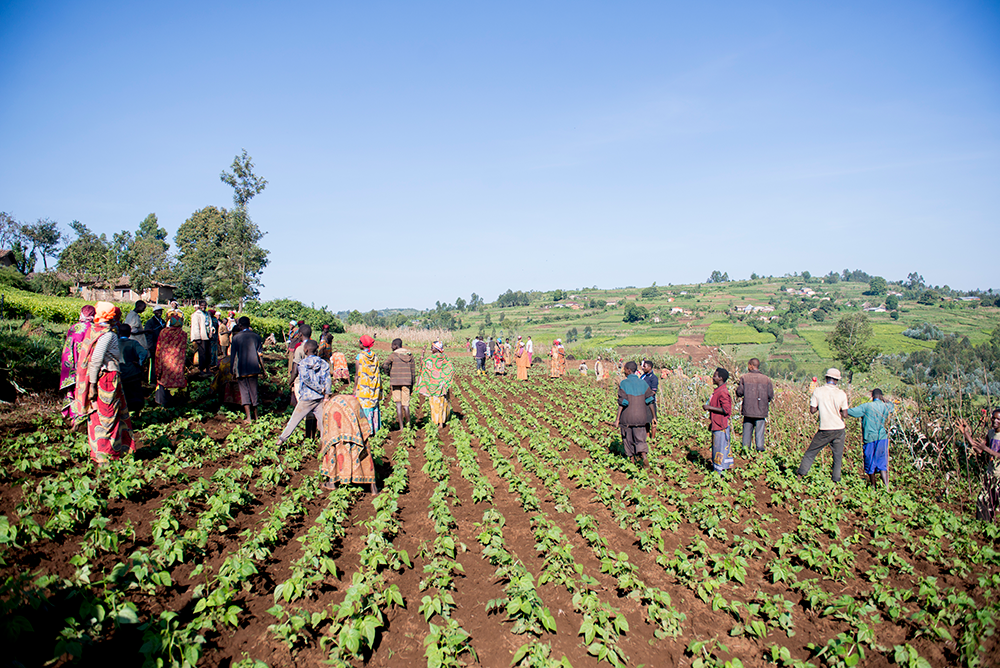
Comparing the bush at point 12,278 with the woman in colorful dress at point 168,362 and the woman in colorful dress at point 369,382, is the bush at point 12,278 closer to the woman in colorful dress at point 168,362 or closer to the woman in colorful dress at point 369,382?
the woman in colorful dress at point 168,362

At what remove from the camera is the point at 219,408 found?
36.0 feet

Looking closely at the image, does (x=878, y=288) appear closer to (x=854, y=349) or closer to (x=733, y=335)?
(x=733, y=335)

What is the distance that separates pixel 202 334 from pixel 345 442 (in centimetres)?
708

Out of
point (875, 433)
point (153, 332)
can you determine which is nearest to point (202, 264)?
point (153, 332)

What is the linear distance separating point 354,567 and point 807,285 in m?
124

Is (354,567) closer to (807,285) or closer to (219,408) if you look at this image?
(219,408)

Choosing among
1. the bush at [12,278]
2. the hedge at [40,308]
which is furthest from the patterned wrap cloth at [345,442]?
the bush at [12,278]

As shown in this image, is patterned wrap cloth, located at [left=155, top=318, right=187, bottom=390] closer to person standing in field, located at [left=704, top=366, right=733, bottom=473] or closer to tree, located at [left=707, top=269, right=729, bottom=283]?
person standing in field, located at [left=704, top=366, right=733, bottom=473]

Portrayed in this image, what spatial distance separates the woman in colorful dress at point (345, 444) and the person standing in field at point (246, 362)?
3.60 meters

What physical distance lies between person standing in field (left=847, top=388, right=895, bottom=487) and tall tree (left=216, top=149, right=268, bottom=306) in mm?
33182

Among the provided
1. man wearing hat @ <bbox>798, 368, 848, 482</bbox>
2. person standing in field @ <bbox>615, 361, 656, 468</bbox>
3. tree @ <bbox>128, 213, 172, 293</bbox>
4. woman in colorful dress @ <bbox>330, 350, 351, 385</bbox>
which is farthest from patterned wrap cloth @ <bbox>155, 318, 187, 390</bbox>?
tree @ <bbox>128, 213, 172, 293</bbox>

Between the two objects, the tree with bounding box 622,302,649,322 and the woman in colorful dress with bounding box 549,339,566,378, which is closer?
the woman in colorful dress with bounding box 549,339,566,378

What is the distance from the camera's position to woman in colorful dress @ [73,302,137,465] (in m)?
6.57

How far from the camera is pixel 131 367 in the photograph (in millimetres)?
7684
